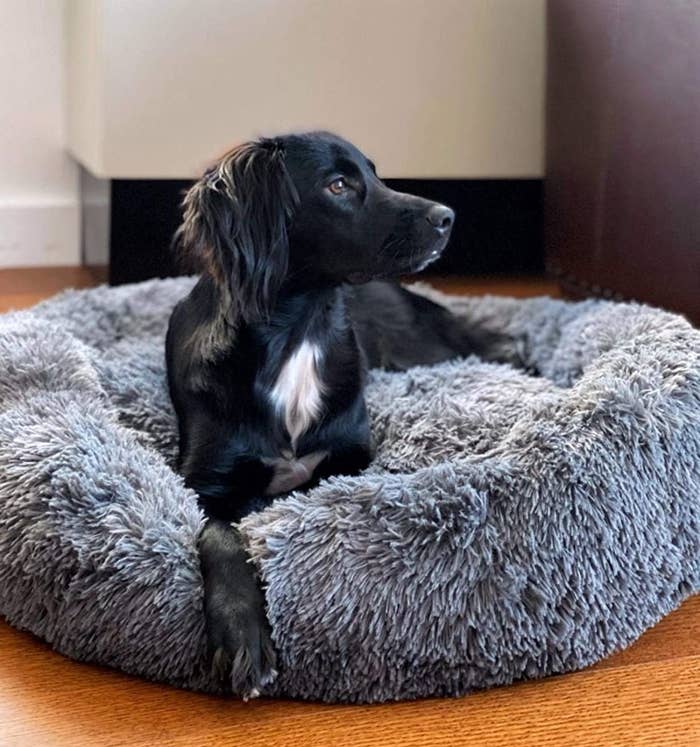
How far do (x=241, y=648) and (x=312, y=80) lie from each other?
5.49ft

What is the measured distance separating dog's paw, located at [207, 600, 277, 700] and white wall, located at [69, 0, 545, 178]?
1.43 metres

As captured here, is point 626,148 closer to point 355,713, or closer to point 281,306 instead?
point 281,306

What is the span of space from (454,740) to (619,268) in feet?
4.19

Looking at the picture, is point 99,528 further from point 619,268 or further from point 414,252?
point 619,268

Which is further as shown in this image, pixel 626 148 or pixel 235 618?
pixel 626 148

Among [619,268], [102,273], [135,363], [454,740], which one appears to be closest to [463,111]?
[619,268]

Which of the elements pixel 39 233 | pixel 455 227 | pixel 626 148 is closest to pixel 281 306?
pixel 626 148

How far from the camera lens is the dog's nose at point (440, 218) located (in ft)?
5.06

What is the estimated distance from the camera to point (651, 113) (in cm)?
210

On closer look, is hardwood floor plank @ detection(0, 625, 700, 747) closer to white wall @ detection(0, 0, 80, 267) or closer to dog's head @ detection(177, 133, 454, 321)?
dog's head @ detection(177, 133, 454, 321)

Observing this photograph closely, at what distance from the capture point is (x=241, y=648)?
1213 mm

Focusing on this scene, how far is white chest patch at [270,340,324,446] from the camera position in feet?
5.22

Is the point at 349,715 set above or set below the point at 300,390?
below

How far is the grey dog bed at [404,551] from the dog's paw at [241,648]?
0.02m
